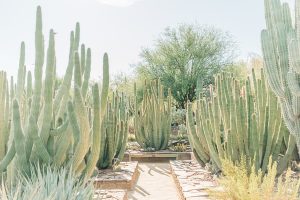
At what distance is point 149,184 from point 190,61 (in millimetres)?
20806

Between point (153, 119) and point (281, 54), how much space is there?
844 centimetres

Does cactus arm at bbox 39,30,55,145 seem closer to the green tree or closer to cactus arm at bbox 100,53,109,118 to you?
cactus arm at bbox 100,53,109,118

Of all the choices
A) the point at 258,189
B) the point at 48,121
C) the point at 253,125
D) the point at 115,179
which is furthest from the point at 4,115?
the point at 253,125

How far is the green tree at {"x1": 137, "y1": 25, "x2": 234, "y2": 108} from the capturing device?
2792cm

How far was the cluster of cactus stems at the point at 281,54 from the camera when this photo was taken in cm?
545

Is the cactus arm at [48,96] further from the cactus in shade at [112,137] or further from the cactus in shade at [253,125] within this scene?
the cactus in shade at [112,137]

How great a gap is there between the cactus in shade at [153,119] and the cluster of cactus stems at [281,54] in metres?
7.92

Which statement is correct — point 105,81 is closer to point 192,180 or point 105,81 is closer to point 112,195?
point 112,195

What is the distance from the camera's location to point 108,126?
9359mm

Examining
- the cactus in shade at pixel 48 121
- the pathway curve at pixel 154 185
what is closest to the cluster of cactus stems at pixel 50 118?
the cactus in shade at pixel 48 121

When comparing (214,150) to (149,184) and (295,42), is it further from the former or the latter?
(295,42)

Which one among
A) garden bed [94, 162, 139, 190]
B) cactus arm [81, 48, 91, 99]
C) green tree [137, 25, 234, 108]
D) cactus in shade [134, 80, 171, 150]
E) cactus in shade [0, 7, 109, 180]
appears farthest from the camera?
green tree [137, 25, 234, 108]

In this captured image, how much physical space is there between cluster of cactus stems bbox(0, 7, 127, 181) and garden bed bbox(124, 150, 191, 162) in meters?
7.38

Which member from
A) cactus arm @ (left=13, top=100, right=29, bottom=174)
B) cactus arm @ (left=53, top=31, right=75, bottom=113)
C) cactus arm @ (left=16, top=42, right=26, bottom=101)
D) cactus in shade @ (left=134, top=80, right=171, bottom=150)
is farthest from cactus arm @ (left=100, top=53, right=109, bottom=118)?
cactus in shade @ (left=134, top=80, right=171, bottom=150)
